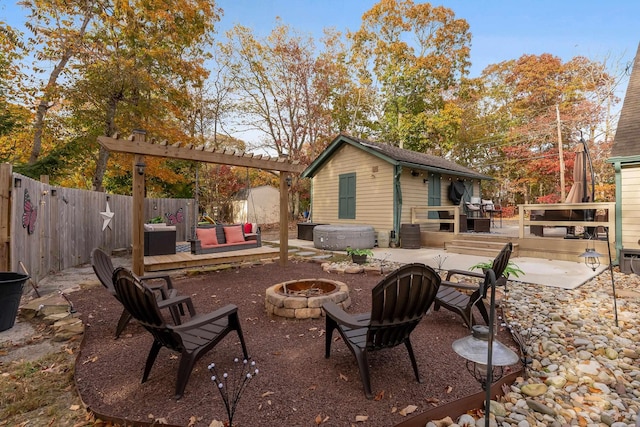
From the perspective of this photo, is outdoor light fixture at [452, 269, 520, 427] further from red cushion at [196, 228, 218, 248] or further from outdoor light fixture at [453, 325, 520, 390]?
red cushion at [196, 228, 218, 248]

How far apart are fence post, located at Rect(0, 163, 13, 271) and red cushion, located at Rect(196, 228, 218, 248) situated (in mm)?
3088

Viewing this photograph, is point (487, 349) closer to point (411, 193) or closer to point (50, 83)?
point (411, 193)

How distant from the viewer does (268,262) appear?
772cm

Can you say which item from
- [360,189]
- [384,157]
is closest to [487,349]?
[384,157]

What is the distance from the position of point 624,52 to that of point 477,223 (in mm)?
14879

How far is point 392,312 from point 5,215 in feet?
17.6

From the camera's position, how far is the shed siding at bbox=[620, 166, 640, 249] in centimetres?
631

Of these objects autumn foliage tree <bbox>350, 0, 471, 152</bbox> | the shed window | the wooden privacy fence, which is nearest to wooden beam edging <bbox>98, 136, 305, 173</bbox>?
the wooden privacy fence

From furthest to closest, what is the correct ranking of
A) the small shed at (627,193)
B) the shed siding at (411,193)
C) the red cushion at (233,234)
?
the shed siding at (411,193) < the red cushion at (233,234) < the small shed at (627,193)

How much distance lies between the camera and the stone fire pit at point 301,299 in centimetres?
373

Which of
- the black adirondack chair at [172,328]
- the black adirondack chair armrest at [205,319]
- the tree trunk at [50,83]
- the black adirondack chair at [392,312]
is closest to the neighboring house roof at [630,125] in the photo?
the black adirondack chair at [392,312]

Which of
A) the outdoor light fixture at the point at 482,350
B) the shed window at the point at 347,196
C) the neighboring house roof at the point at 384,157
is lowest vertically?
the outdoor light fixture at the point at 482,350

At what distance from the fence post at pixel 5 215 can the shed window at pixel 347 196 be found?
9.34m

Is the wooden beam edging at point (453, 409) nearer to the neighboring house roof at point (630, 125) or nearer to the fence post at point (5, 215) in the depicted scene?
the fence post at point (5, 215)
